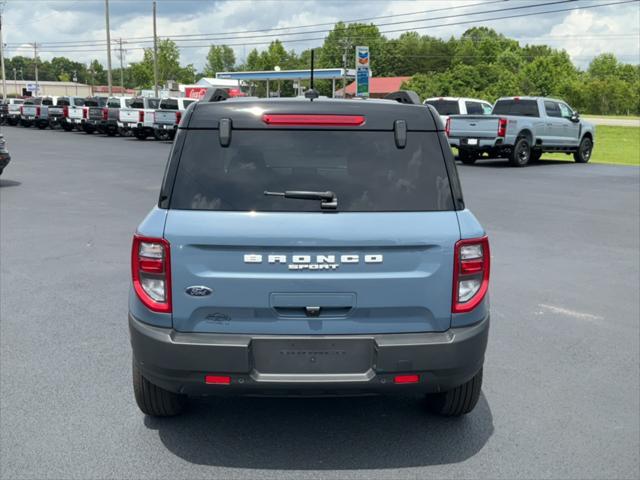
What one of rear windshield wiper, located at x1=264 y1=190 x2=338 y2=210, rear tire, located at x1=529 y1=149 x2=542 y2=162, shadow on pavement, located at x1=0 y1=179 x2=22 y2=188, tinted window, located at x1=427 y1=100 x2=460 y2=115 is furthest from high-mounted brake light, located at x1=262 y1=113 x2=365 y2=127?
tinted window, located at x1=427 y1=100 x2=460 y2=115

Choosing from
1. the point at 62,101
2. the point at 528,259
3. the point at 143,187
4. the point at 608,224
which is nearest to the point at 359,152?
the point at 528,259

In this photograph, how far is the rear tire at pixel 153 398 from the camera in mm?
3912

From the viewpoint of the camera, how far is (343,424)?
411 centimetres

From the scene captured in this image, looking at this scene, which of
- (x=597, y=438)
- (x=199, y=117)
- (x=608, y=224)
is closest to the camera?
(x=199, y=117)

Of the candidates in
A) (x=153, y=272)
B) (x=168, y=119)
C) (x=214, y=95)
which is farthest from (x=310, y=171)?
(x=168, y=119)

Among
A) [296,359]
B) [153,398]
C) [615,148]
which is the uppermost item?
[296,359]

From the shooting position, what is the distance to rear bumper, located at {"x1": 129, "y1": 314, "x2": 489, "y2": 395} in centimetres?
333

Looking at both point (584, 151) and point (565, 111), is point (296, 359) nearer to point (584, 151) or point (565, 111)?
point (565, 111)

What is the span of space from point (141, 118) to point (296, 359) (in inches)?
1273

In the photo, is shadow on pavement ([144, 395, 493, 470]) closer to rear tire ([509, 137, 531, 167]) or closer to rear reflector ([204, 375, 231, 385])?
rear reflector ([204, 375, 231, 385])

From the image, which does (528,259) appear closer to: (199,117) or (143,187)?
(199,117)

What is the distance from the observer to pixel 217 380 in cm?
338

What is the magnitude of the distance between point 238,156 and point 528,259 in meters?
6.20

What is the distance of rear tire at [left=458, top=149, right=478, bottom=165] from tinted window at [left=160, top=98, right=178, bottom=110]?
1655 centimetres
